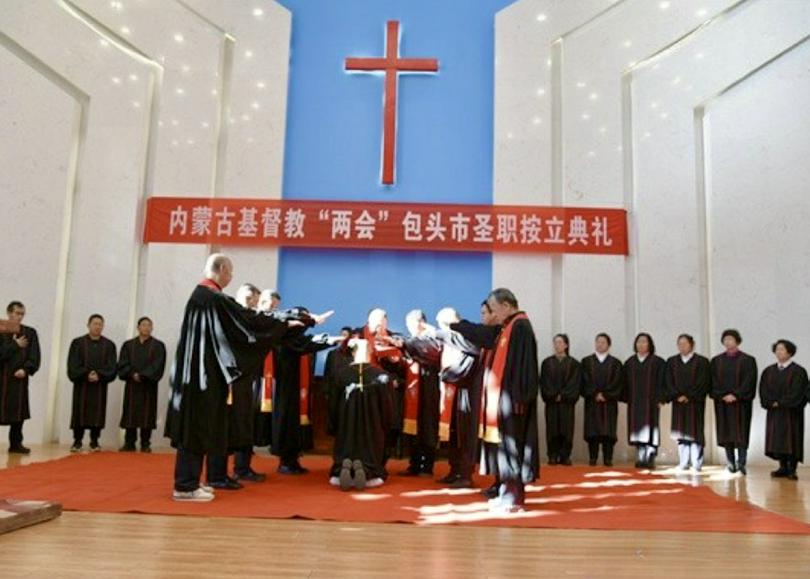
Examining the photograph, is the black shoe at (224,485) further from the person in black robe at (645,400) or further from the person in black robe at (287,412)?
the person in black robe at (645,400)

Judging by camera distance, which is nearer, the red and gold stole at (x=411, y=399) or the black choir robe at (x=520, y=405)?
the black choir robe at (x=520, y=405)

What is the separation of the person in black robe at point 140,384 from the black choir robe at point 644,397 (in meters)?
5.43

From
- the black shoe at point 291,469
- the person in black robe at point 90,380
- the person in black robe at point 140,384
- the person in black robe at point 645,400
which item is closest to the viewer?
the black shoe at point 291,469

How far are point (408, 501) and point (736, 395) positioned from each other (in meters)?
4.43

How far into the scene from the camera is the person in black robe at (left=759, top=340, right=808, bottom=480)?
25.2ft

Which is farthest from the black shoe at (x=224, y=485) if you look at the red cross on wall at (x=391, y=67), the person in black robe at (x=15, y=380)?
the red cross on wall at (x=391, y=67)

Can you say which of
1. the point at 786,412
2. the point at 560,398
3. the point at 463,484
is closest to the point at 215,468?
the point at 463,484

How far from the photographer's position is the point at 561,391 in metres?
8.66

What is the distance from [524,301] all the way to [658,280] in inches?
66.5

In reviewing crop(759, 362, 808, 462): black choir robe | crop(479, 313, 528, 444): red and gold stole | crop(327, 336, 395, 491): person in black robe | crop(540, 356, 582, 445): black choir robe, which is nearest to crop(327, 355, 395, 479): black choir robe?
crop(327, 336, 395, 491): person in black robe

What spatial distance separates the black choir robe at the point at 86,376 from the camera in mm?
8586

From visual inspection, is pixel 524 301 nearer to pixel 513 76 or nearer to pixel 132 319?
pixel 513 76

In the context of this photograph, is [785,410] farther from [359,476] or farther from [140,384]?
[140,384]

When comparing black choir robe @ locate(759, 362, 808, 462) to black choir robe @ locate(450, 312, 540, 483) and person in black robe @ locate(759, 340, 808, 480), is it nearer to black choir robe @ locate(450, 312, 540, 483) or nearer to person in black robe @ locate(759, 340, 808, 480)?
person in black robe @ locate(759, 340, 808, 480)
